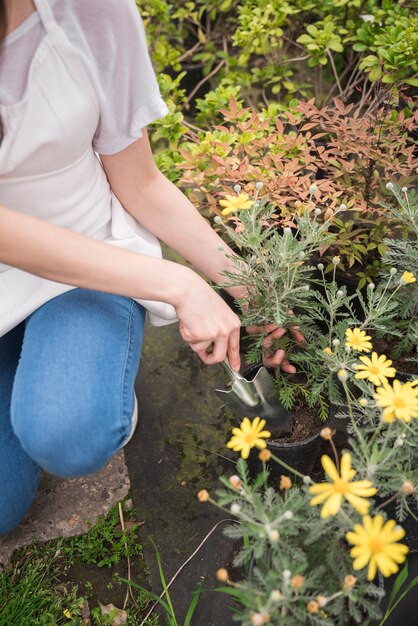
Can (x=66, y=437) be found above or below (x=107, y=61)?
below

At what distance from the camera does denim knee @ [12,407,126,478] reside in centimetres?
121

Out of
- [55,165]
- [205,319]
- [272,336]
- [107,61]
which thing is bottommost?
[272,336]

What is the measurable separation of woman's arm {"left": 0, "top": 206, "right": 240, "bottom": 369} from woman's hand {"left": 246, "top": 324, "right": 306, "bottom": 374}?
0.59 feet

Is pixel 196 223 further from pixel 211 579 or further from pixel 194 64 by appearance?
pixel 194 64

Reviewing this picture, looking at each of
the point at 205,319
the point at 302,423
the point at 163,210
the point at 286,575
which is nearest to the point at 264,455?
the point at 286,575

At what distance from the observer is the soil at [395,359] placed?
1.70m

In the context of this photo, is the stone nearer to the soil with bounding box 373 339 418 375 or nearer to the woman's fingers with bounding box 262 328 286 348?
the woman's fingers with bounding box 262 328 286 348

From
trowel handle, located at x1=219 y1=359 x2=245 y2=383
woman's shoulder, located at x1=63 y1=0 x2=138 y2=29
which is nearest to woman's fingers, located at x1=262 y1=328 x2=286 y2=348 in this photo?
trowel handle, located at x1=219 y1=359 x2=245 y2=383

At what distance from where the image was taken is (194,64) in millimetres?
3129

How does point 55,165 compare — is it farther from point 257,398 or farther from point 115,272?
point 257,398

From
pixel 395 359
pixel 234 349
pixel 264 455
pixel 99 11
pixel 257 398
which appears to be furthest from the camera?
pixel 395 359

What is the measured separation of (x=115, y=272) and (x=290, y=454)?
2.12 feet

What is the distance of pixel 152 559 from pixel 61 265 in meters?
0.91

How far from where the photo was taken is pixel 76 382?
4.04 feet
